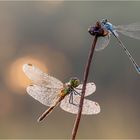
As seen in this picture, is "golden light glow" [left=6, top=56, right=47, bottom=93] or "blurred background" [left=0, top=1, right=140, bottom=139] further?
"golden light glow" [left=6, top=56, right=47, bottom=93]

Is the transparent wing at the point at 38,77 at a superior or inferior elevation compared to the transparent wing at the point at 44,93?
superior

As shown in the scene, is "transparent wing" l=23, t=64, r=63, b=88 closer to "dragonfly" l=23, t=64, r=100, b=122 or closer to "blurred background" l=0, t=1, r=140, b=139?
"dragonfly" l=23, t=64, r=100, b=122

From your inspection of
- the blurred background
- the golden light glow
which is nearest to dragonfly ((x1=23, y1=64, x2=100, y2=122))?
the blurred background

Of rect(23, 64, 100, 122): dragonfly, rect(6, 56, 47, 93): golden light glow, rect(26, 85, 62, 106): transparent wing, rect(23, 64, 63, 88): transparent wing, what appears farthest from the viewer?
rect(6, 56, 47, 93): golden light glow

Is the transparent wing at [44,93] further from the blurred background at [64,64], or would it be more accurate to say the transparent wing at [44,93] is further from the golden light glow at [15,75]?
the golden light glow at [15,75]

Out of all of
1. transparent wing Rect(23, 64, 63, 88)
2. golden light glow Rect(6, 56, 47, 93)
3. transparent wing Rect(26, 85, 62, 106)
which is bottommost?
transparent wing Rect(26, 85, 62, 106)

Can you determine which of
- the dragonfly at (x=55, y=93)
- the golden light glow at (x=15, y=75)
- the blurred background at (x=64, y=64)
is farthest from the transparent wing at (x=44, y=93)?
the golden light glow at (x=15, y=75)

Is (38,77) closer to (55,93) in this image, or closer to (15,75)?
(55,93)

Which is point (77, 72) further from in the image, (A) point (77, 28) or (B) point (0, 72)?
(A) point (77, 28)
